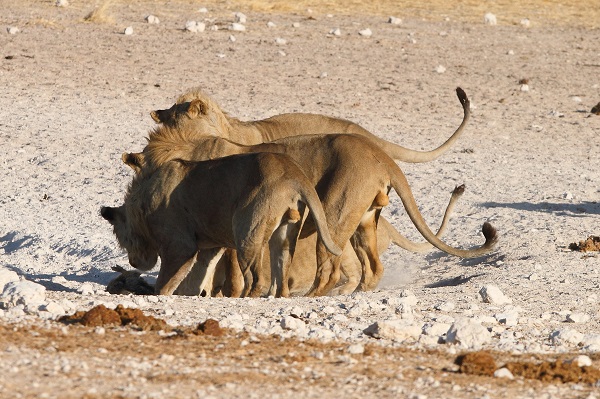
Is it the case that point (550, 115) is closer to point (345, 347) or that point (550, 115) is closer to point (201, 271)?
point (201, 271)

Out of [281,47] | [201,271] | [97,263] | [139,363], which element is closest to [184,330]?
[139,363]

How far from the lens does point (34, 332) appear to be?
6719 mm

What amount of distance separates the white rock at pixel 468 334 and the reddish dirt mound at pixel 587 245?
381 cm

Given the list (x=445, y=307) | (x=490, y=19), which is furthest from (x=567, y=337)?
(x=490, y=19)

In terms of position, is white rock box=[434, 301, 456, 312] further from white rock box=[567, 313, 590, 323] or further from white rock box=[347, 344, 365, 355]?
→ white rock box=[347, 344, 365, 355]

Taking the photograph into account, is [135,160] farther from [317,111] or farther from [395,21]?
[395,21]

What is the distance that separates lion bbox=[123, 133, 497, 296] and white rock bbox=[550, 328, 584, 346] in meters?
2.22

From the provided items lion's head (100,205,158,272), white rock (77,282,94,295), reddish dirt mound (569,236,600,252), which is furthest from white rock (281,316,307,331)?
reddish dirt mound (569,236,600,252)

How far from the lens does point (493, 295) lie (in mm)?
8789

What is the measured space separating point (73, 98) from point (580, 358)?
38.3 ft

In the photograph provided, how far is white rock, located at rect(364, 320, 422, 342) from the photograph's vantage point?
23.6 feet

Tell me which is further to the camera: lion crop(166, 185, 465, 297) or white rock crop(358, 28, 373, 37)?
white rock crop(358, 28, 373, 37)

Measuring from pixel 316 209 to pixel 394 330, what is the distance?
1816 millimetres

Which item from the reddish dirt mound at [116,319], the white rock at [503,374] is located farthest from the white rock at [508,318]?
the reddish dirt mound at [116,319]
